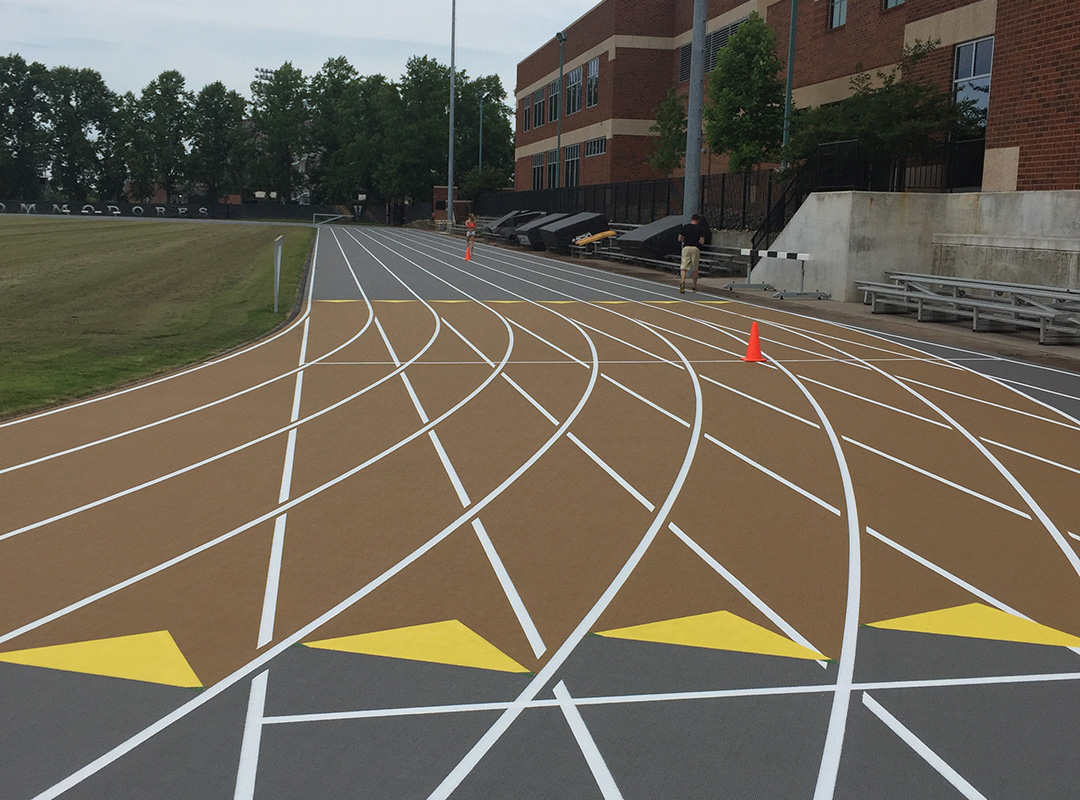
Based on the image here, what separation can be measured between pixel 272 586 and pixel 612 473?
3432mm

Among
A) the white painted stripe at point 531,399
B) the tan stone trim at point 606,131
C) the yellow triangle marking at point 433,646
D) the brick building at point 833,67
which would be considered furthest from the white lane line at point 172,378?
→ the tan stone trim at point 606,131

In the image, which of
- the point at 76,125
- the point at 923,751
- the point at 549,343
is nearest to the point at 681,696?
the point at 923,751

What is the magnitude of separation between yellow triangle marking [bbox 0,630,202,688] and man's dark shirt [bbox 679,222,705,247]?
2171cm

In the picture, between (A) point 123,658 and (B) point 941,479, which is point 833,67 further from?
(A) point 123,658

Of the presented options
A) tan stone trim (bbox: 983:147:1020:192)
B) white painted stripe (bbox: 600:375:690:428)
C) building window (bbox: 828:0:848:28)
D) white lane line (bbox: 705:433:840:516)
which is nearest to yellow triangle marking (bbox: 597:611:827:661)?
white lane line (bbox: 705:433:840:516)

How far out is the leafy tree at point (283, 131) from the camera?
112 metres

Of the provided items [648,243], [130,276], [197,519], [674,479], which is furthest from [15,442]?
[648,243]

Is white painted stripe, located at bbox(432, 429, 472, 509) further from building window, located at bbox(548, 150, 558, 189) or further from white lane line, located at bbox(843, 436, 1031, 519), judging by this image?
building window, located at bbox(548, 150, 558, 189)

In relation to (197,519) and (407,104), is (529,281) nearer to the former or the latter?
(197,519)

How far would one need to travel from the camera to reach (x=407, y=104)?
3878 inches

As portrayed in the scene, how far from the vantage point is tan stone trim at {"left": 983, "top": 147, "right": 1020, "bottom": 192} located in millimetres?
21172

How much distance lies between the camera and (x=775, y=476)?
8805 mm

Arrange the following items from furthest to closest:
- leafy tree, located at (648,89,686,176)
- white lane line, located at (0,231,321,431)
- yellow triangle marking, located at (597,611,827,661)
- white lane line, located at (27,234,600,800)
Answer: leafy tree, located at (648,89,686,176) < white lane line, located at (0,231,321,431) < yellow triangle marking, located at (597,611,827,661) < white lane line, located at (27,234,600,800)

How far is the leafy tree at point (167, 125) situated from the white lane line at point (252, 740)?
118 m
